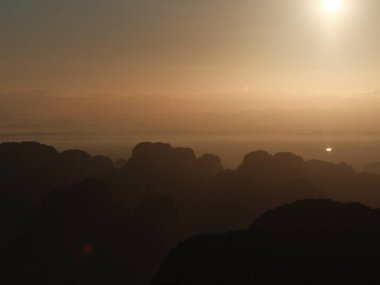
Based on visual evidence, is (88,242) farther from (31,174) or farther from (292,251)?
(31,174)

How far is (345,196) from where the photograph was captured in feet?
319

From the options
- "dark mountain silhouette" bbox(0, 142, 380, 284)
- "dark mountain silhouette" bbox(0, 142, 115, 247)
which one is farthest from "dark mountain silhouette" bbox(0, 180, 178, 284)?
"dark mountain silhouette" bbox(0, 142, 115, 247)

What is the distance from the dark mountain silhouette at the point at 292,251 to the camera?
27.4 metres

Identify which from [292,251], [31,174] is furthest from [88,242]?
[31,174]

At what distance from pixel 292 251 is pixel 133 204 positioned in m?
68.2

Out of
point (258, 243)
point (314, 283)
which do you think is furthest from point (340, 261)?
point (258, 243)

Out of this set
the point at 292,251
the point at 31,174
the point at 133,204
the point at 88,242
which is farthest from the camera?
the point at 31,174

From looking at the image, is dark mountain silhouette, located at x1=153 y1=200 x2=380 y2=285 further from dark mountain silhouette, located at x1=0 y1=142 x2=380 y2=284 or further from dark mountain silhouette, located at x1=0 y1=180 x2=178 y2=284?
dark mountain silhouette, located at x1=0 y1=180 x2=178 y2=284

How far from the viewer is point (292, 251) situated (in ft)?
95.0

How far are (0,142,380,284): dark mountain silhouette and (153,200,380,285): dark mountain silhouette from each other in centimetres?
23

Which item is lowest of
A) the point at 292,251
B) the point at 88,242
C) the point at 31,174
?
the point at 88,242

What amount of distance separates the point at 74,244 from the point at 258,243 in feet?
126

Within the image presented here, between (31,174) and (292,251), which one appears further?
(31,174)

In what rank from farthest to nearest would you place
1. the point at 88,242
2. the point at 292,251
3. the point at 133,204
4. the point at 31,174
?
the point at 31,174
the point at 133,204
the point at 88,242
the point at 292,251
